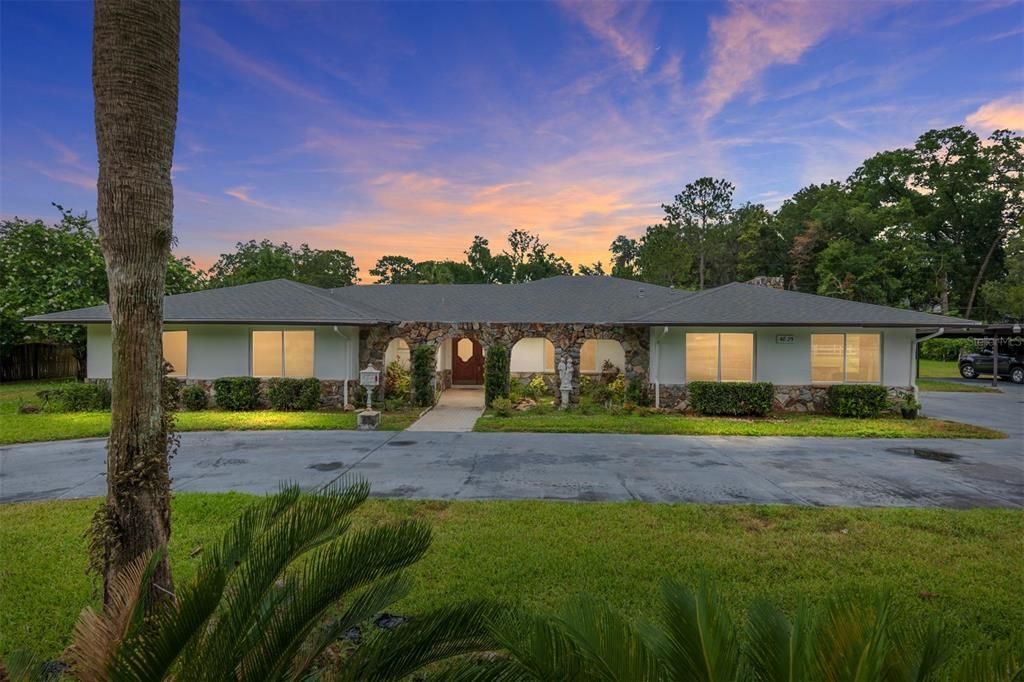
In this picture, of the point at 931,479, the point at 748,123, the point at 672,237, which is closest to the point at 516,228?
the point at 672,237

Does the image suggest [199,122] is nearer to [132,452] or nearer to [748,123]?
[132,452]

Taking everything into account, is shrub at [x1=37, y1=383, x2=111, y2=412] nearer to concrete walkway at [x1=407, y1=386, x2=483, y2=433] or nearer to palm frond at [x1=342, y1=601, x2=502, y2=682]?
concrete walkway at [x1=407, y1=386, x2=483, y2=433]

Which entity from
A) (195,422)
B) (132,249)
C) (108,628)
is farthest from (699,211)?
(108,628)

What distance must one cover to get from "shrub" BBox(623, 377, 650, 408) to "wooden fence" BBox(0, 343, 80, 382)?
20610 mm

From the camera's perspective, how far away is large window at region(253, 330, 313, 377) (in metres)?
13.5

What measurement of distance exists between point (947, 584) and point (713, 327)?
9.38m

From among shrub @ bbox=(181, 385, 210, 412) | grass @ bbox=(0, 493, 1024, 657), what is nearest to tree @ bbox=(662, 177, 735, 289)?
shrub @ bbox=(181, 385, 210, 412)

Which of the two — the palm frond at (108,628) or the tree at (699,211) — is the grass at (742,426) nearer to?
the palm frond at (108,628)

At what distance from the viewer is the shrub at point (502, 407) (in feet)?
41.3

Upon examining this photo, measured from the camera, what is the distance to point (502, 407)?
12.7 m

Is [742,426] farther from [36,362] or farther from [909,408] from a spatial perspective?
[36,362]

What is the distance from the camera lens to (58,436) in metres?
9.55

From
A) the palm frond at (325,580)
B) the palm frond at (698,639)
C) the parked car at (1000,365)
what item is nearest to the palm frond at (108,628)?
the palm frond at (325,580)

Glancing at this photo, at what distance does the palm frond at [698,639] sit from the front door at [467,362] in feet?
59.1
